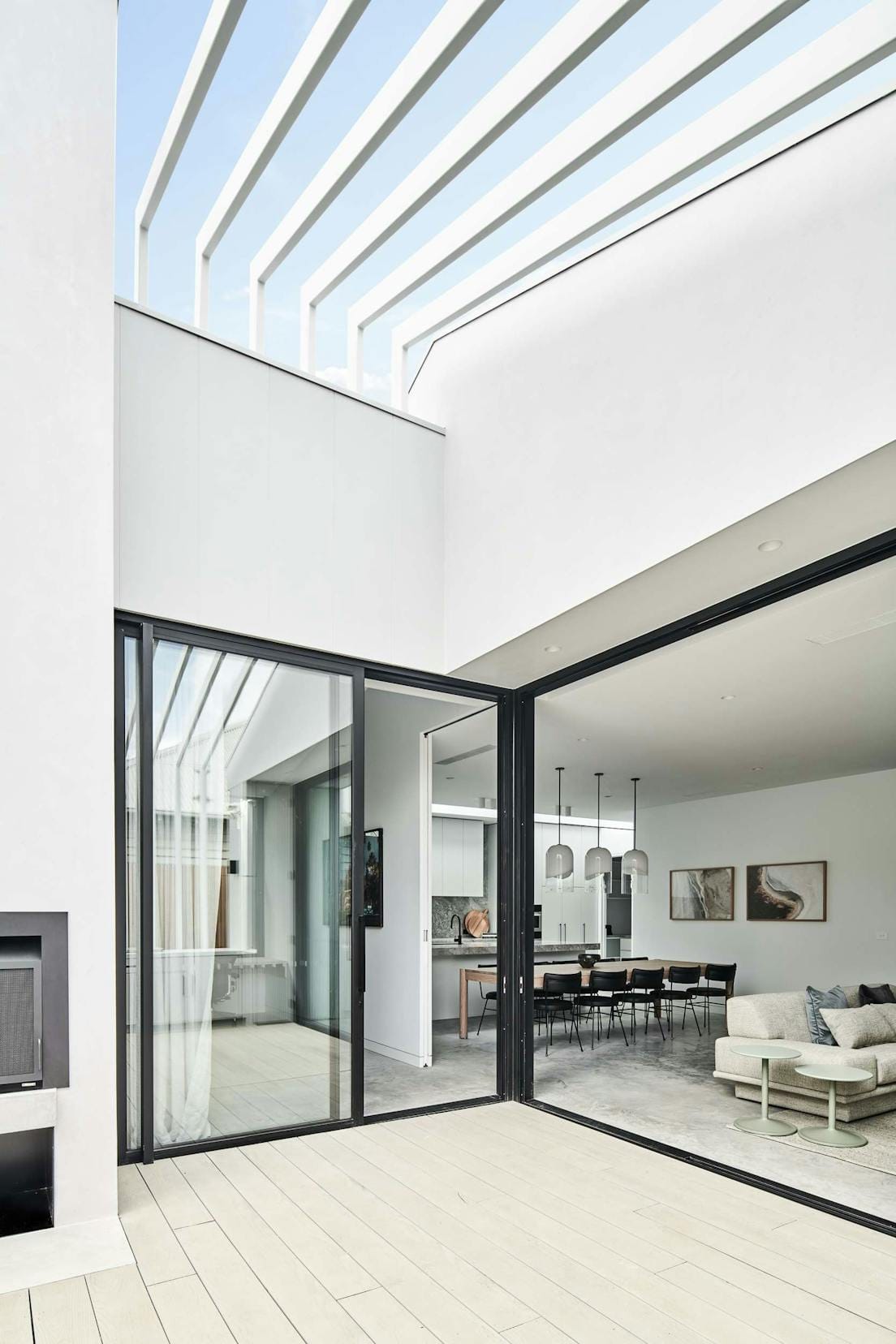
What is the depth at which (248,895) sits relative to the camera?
469 centimetres

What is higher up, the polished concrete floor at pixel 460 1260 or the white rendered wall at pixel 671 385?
the white rendered wall at pixel 671 385

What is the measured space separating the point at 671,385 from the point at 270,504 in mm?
2059

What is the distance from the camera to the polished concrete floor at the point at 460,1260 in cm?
271

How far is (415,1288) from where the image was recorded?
2.95 metres

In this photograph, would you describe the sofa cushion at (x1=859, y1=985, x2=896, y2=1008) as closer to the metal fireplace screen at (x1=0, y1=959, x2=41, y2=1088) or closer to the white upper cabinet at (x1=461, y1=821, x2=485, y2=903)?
the white upper cabinet at (x1=461, y1=821, x2=485, y2=903)

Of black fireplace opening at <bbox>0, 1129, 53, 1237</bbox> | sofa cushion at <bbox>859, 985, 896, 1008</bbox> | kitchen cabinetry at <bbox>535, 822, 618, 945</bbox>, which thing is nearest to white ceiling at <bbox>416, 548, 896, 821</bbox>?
sofa cushion at <bbox>859, 985, 896, 1008</bbox>

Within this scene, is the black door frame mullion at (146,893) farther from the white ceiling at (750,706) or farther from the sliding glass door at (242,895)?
the white ceiling at (750,706)

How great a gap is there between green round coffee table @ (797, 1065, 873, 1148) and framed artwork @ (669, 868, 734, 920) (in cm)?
617

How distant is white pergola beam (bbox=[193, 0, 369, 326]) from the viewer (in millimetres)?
3395

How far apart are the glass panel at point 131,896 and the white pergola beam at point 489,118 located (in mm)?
2212

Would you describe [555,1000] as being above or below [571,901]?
below

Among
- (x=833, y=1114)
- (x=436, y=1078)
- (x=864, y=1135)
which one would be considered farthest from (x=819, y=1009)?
(x=436, y=1078)

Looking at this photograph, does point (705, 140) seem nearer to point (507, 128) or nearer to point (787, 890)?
point (507, 128)

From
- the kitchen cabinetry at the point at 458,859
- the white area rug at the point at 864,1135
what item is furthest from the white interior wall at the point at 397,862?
the kitchen cabinetry at the point at 458,859
